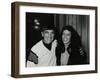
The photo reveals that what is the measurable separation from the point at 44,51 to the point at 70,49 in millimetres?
208

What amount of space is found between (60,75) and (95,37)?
15.9 inches

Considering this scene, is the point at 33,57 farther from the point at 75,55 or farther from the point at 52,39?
the point at 75,55

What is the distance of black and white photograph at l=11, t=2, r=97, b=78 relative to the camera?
1617mm

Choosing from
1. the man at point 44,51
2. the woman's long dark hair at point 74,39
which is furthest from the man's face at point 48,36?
the woman's long dark hair at point 74,39

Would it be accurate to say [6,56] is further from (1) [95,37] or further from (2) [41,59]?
(1) [95,37]

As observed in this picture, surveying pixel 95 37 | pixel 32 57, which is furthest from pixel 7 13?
pixel 95 37

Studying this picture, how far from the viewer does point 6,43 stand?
1616 millimetres

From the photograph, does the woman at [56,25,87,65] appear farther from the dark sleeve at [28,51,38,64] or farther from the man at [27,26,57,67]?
the dark sleeve at [28,51,38,64]

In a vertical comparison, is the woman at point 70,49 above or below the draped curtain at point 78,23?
below

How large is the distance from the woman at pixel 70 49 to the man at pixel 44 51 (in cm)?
5

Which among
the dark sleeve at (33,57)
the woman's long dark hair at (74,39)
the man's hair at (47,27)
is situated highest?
the man's hair at (47,27)

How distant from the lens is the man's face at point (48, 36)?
1699 mm

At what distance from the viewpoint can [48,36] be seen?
1.71 m

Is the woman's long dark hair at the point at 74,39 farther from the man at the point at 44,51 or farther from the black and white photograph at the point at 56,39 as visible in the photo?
the man at the point at 44,51
